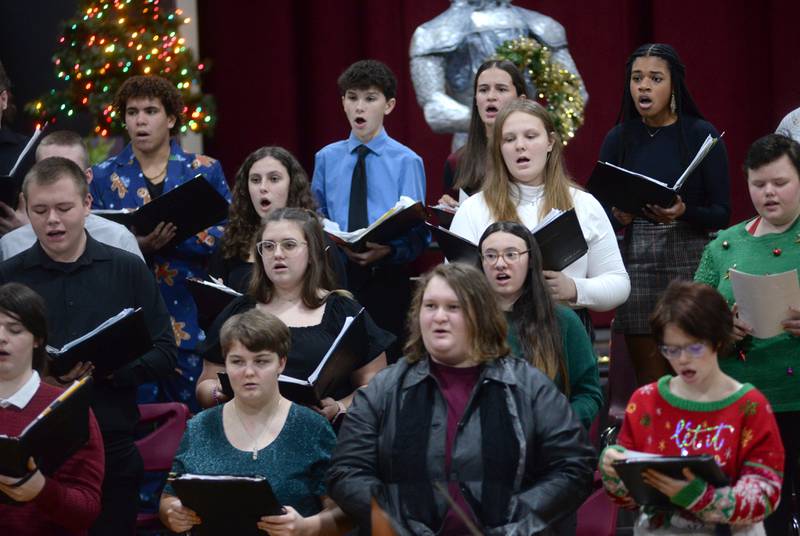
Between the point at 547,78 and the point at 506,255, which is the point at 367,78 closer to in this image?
the point at 547,78

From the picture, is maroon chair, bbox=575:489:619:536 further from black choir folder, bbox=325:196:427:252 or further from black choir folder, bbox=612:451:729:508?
black choir folder, bbox=325:196:427:252

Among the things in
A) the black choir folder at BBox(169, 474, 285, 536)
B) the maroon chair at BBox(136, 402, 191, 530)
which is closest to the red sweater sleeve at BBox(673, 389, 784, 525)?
the black choir folder at BBox(169, 474, 285, 536)

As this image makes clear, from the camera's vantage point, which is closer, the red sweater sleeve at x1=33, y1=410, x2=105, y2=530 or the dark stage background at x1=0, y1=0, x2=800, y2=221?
the red sweater sleeve at x1=33, y1=410, x2=105, y2=530

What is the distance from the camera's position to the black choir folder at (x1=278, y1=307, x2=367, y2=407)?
364cm

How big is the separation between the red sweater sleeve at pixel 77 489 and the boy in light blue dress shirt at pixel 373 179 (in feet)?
5.33

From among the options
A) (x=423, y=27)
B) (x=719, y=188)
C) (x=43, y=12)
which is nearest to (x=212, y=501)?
(x=719, y=188)

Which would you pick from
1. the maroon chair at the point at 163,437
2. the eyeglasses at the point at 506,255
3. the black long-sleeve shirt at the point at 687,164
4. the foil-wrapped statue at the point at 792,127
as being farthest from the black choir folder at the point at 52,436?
the foil-wrapped statue at the point at 792,127

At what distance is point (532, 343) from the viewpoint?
11.8ft

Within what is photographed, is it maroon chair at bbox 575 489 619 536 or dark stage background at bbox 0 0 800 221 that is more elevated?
dark stage background at bbox 0 0 800 221

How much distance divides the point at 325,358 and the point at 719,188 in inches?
64.2

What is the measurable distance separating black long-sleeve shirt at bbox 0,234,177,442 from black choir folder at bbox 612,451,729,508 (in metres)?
1.54

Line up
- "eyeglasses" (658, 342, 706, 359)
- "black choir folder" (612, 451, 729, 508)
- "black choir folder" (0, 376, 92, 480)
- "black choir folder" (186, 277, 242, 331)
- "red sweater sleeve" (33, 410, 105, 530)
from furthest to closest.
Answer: "black choir folder" (186, 277, 242, 331), "red sweater sleeve" (33, 410, 105, 530), "black choir folder" (0, 376, 92, 480), "eyeglasses" (658, 342, 706, 359), "black choir folder" (612, 451, 729, 508)

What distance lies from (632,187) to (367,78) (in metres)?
1.29

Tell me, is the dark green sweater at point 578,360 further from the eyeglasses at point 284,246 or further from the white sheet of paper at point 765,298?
the eyeglasses at point 284,246
